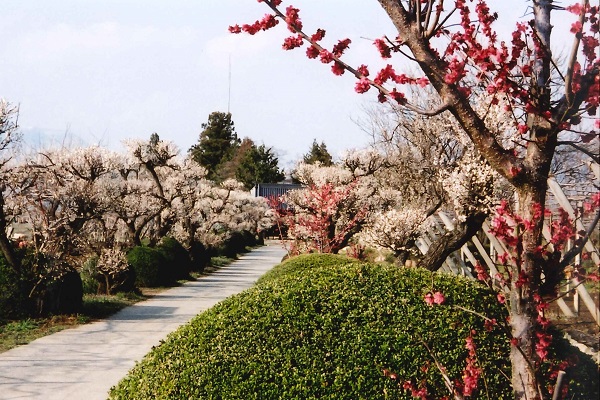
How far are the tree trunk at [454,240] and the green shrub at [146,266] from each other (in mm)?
9746

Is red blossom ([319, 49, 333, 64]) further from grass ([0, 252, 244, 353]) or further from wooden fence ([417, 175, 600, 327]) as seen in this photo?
grass ([0, 252, 244, 353])

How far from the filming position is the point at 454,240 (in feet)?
34.3

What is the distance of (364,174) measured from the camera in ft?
71.1

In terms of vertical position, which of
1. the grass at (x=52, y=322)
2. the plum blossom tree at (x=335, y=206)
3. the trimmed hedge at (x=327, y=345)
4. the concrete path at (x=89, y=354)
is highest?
the plum blossom tree at (x=335, y=206)

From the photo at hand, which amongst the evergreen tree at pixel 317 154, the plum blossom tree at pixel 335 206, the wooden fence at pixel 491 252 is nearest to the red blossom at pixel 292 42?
the wooden fence at pixel 491 252

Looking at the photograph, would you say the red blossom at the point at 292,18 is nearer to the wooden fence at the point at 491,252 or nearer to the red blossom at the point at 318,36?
the red blossom at the point at 318,36

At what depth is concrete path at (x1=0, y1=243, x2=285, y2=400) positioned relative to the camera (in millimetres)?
7340

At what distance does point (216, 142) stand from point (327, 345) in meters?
64.7

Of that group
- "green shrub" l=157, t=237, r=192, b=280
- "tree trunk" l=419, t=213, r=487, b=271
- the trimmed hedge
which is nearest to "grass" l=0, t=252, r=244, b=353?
"green shrub" l=157, t=237, r=192, b=280

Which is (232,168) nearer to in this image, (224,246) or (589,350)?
(224,246)

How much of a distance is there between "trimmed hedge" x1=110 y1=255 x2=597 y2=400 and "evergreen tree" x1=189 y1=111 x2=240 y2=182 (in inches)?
2453

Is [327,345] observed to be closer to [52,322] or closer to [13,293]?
[52,322]

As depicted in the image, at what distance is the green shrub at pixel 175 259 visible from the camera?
19.9 m

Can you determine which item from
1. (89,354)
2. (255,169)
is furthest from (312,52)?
(255,169)
